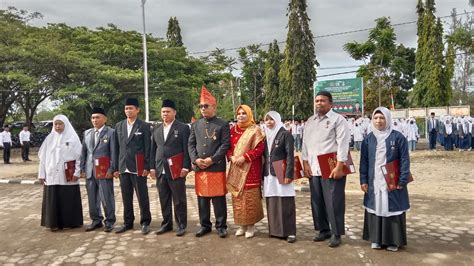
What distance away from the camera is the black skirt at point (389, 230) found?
4.10 meters

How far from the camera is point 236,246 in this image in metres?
4.44

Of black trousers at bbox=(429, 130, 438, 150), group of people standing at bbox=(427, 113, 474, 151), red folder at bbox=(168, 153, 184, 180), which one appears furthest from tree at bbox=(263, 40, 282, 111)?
red folder at bbox=(168, 153, 184, 180)

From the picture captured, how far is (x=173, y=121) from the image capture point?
505cm

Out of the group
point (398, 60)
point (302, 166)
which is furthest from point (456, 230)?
point (398, 60)

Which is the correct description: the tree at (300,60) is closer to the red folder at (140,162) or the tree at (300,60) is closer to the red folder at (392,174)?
the red folder at (140,162)

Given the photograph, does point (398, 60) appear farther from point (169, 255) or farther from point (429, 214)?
point (169, 255)

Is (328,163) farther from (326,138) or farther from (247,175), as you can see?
(247,175)

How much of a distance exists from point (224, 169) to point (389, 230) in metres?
1.95

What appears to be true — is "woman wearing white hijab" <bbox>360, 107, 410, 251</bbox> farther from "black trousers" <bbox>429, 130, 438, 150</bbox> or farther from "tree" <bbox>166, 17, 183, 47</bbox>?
"tree" <bbox>166, 17, 183, 47</bbox>

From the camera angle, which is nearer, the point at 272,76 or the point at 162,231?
the point at 162,231

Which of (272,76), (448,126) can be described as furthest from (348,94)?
(272,76)

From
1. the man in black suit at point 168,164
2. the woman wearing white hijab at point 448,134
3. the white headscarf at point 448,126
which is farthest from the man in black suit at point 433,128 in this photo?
the man in black suit at point 168,164

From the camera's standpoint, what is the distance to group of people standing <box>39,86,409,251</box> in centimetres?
426

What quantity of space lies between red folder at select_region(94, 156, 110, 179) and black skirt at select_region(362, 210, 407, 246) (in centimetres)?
332
